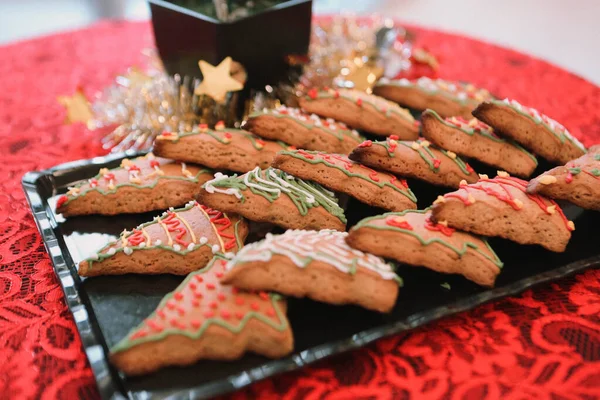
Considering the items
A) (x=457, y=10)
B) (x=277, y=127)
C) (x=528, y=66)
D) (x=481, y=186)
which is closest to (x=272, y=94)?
(x=277, y=127)

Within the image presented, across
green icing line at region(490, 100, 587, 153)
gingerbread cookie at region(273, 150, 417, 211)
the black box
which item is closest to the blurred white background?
the black box

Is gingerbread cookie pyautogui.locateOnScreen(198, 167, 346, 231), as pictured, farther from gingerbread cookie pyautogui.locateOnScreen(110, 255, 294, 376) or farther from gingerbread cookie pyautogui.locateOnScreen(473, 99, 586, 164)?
gingerbread cookie pyautogui.locateOnScreen(473, 99, 586, 164)

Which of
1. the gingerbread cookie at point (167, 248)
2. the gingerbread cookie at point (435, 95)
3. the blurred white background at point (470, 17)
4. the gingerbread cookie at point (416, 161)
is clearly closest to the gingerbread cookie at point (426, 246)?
the gingerbread cookie at point (416, 161)

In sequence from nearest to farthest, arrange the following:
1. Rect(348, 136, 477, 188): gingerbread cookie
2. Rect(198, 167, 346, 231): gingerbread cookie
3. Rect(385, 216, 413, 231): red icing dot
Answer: Rect(385, 216, 413, 231): red icing dot < Rect(198, 167, 346, 231): gingerbread cookie < Rect(348, 136, 477, 188): gingerbread cookie

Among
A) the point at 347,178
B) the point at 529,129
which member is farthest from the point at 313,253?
the point at 529,129

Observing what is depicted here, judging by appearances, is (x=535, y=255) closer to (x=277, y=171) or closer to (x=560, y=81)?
(x=277, y=171)

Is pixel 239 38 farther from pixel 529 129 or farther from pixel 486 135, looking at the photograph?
pixel 529 129
